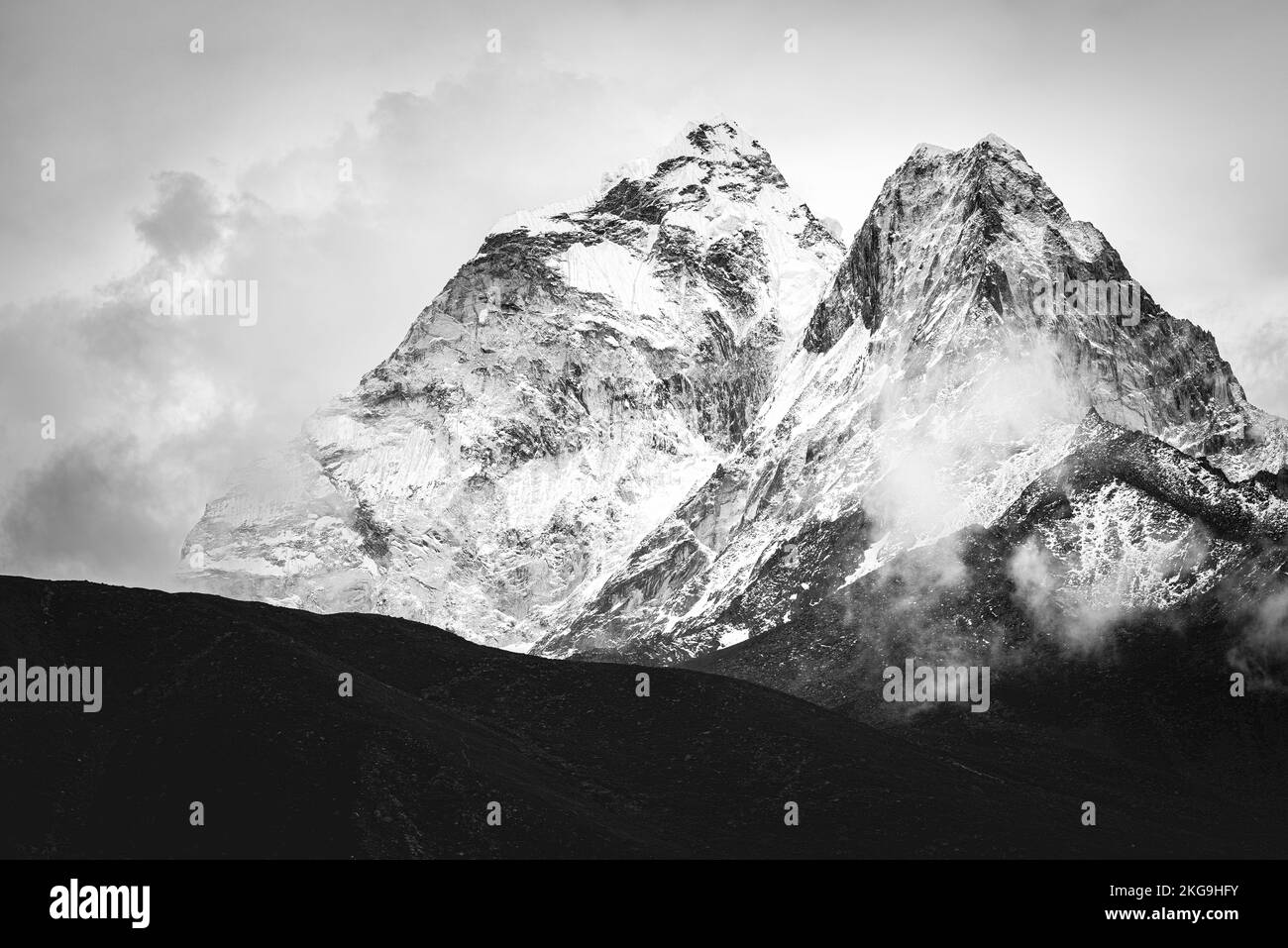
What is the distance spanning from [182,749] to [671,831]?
162 feet

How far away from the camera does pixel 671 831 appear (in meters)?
198

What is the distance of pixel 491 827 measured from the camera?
18225 cm
